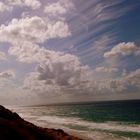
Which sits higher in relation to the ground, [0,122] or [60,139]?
[0,122]

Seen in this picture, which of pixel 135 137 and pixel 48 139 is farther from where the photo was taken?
pixel 135 137

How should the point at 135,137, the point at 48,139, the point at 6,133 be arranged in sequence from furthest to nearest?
the point at 135,137 → the point at 48,139 → the point at 6,133

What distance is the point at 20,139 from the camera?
20.9 metres

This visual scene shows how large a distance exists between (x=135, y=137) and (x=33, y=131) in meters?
21.2

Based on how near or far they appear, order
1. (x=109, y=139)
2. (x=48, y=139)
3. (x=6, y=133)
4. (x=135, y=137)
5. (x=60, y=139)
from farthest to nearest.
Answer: (x=135, y=137) → (x=109, y=139) → (x=60, y=139) → (x=48, y=139) → (x=6, y=133)

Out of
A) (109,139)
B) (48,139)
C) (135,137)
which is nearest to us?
(48,139)

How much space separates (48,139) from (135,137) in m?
20.5

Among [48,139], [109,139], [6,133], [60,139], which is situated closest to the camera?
[6,133]

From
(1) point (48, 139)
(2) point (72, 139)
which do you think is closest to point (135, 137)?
(2) point (72, 139)

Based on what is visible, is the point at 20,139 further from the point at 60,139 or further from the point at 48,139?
the point at 60,139

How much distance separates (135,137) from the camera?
134 feet

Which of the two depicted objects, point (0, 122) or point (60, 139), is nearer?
point (0, 122)

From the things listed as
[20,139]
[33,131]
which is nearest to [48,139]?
[33,131]

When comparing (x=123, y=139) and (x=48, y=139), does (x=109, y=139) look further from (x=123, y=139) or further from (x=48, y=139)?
(x=48, y=139)
